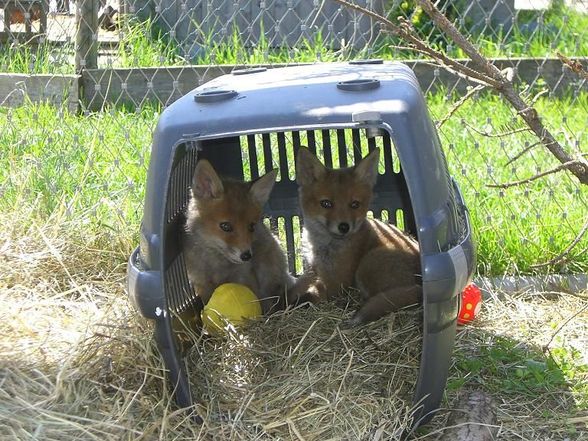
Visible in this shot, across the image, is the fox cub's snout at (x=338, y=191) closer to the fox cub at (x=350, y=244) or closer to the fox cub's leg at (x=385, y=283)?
the fox cub at (x=350, y=244)

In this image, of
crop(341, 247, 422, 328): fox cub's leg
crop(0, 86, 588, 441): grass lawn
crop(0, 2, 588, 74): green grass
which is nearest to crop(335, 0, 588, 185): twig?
crop(0, 86, 588, 441): grass lawn

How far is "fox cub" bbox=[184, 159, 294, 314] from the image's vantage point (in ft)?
14.9

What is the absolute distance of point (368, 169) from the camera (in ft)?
15.5

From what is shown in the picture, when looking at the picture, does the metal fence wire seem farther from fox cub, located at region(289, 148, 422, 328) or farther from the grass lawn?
fox cub, located at region(289, 148, 422, 328)

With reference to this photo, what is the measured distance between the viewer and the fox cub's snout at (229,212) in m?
4.52

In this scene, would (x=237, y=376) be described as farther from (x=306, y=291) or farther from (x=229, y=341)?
(x=306, y=291)

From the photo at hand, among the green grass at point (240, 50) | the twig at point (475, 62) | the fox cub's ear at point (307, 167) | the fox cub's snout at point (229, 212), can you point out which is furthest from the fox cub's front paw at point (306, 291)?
the green grass at point (240, 50)

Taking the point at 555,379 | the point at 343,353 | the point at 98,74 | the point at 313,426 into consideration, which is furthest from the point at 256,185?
the point at 98,74

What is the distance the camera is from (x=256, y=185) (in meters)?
4.56

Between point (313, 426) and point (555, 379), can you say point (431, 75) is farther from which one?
point (313, 426)

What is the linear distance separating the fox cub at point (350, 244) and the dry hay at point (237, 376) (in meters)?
0.17

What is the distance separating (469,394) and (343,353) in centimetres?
57

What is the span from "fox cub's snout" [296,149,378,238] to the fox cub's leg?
205 millimetres

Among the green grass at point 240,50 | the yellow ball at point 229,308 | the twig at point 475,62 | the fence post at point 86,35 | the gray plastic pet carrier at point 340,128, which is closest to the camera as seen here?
the gray plastic pet carrier at point 340,128
